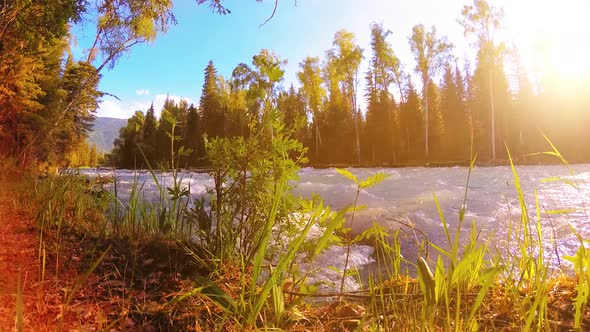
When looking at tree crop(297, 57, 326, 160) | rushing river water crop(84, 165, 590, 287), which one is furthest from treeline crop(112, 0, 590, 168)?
rushing river water crop(84, 165, 590, 287)

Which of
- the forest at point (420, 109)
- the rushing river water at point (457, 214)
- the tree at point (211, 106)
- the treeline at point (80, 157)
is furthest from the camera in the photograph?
the tree at point (211, 106)

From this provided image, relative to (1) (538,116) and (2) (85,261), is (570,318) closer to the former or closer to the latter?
(2) (85,261)

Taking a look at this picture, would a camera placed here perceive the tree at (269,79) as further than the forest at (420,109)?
No

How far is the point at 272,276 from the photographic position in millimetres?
1066

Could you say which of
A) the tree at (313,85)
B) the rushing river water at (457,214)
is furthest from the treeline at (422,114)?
the rushing river water at (457,214)

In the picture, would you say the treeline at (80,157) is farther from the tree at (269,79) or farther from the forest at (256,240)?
the tree at (269,79)

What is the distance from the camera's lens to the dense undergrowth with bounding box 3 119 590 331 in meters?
1.08

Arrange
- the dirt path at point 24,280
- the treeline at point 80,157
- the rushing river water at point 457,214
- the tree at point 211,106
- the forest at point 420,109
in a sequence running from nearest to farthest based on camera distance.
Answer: the dirt path at point 24,280 < the rushing river water at point 457,214 < the treeline at point 80,157 < the forest at point 420,109 < the tree at point 211,106

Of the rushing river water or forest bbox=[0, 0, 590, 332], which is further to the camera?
the rushing river water

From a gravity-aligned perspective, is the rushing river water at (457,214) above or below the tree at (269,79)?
below

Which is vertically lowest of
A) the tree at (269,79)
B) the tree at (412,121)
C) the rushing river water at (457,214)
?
the rushing river water at (457,214)

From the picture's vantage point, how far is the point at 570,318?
1.21 m

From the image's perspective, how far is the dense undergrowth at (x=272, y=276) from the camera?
1.08 meters

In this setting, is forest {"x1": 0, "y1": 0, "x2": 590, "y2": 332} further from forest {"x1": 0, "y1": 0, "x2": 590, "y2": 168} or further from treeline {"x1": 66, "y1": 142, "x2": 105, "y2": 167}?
forest {"x1": 0, "y1": 0, "x2": 590, "y2": 168}
